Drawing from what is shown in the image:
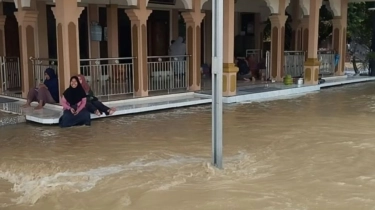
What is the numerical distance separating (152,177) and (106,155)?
4.21 feet

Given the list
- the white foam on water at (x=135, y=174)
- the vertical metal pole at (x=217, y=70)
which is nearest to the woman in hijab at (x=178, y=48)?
the white foam on water at (x=135, y=174)

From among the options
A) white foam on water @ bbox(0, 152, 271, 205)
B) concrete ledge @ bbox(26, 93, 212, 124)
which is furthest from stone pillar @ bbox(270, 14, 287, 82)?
white foam on water @ bbox(0, 152, 271, 205)

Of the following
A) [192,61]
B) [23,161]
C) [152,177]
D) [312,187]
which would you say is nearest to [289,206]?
[312,187]

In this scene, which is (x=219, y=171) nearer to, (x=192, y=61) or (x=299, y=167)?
(x=299, y=167)

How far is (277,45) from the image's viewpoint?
49.4ft

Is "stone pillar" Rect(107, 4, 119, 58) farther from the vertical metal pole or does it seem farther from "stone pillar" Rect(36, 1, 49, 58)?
the vertical metal pole

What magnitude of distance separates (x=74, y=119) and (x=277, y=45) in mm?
8311

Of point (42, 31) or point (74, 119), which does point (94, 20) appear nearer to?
point (42, 31)

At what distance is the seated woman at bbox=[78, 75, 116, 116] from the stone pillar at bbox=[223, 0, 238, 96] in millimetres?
3685

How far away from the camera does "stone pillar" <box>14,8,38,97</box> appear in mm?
10758

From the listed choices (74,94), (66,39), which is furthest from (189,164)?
(66,39)

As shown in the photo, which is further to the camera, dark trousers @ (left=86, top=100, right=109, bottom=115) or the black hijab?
dark trousers @ (left=86, top=100, right=109, bottom=115)

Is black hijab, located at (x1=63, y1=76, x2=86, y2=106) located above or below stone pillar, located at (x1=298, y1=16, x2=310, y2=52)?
below

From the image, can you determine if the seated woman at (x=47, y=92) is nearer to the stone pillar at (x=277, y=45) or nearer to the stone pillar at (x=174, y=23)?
the stone pillar at (x=174, y=23)
